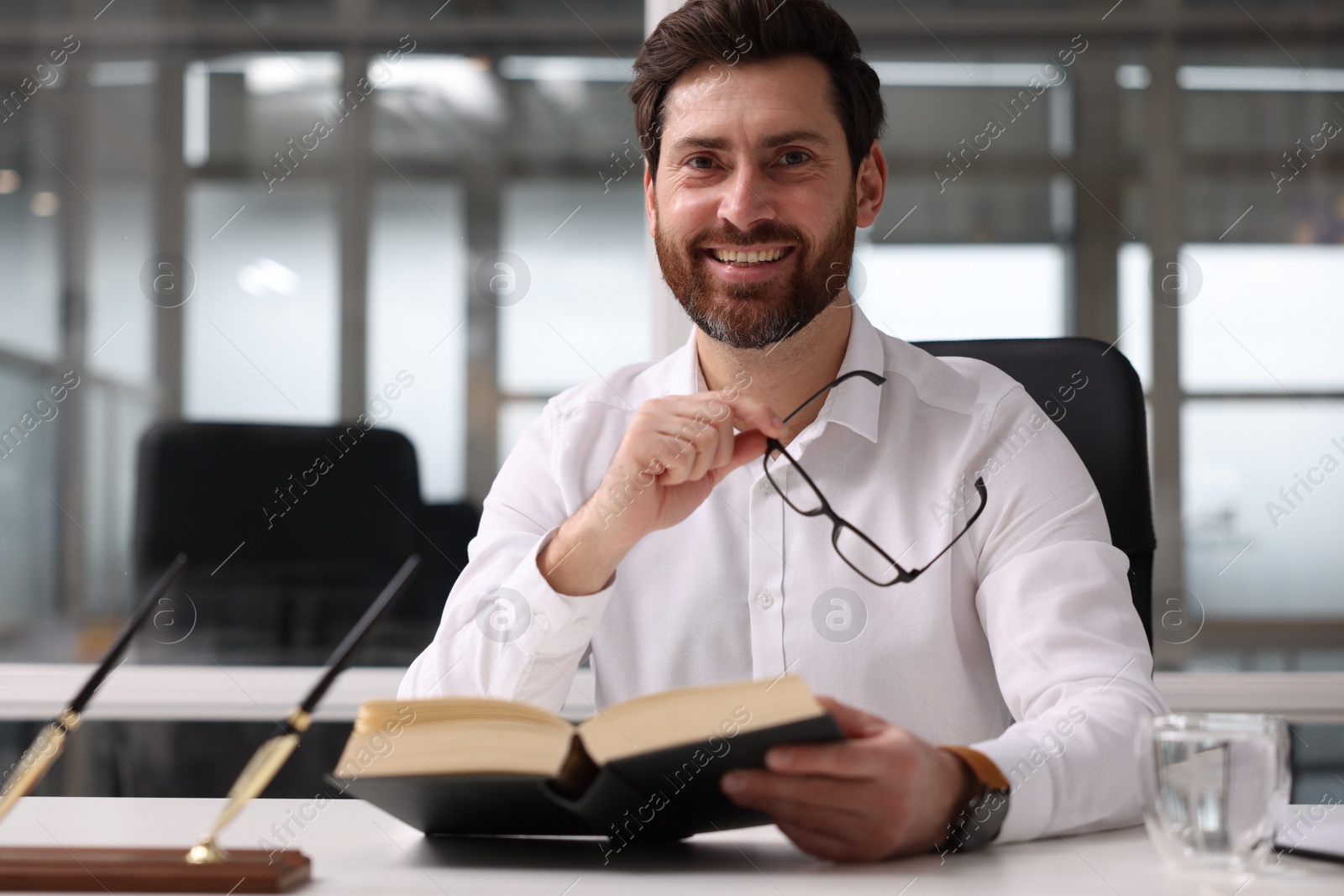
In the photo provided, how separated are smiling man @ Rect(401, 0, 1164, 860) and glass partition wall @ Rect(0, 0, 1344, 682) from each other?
103 cm

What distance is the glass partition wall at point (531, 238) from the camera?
2.63 m

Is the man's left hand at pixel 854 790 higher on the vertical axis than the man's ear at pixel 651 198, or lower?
lower

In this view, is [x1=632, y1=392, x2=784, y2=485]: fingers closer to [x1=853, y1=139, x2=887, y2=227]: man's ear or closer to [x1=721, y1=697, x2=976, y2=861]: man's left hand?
[x1=721, y1=697, x2=976, y2=861]: man's left hand

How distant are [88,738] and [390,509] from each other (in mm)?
1063

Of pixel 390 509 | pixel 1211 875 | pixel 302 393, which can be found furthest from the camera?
pixel 302 393

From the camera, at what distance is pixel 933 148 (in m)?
2.70

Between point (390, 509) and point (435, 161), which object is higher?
point (435, 161)

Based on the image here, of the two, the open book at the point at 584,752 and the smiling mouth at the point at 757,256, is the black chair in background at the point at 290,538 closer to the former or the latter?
the smiling mouth at the point at 757,256

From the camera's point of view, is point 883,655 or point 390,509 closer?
point 883,655

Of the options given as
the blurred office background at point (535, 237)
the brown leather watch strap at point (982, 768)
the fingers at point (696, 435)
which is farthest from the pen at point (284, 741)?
the blurred office background at point (535, 237)

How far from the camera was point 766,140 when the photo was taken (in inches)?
59.4

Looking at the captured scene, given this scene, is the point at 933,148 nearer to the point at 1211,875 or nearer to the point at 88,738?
the point at 1211,875

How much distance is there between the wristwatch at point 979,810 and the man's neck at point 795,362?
2.48ft

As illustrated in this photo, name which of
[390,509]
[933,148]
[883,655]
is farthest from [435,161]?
[883,655]
